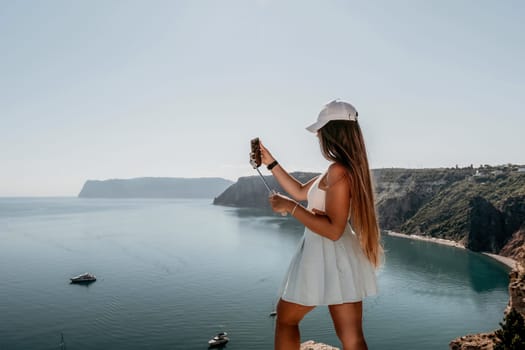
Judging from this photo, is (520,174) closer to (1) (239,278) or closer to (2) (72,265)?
(1) (239,278)

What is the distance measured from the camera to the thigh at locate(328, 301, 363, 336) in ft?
7.60

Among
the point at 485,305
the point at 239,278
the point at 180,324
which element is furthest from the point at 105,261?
the point at 485,305

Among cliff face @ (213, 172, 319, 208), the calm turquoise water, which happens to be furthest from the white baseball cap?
cliff face @ (213, 172, 319, 208)

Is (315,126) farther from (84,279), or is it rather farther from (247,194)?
(247,194)

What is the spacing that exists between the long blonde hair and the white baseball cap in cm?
4

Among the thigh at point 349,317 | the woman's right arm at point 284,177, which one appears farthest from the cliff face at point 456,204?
the thigh at point 349,317

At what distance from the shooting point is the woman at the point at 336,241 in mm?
2268

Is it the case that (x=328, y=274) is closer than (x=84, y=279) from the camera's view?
Yes

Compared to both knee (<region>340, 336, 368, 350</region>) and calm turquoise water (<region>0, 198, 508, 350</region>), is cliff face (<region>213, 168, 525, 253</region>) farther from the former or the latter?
knee (<region>340, 336, 368, 350</region>)

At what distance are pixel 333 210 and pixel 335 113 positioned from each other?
1.89 ft

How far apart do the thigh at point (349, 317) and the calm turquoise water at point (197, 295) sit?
2319 cm

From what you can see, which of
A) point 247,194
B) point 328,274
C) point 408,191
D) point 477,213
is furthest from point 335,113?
point 247,194

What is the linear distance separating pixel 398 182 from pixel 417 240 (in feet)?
105

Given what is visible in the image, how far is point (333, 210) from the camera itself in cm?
225
